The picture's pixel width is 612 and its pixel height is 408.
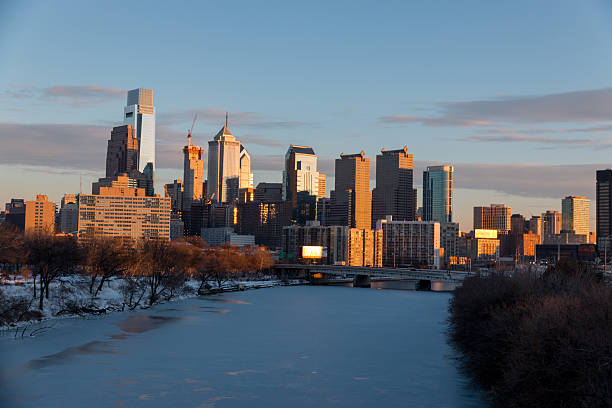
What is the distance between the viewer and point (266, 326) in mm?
77625

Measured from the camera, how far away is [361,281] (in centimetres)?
18725

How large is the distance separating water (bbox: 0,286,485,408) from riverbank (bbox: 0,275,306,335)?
3237 millimetres

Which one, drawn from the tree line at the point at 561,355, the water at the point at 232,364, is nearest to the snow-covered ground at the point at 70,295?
the water at the point at 232,364

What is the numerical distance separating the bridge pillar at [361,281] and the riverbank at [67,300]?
253ft

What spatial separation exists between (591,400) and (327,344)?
3940cm

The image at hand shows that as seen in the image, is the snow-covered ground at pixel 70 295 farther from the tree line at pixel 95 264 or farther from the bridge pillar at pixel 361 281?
the bridge pillar at pixel 361 281

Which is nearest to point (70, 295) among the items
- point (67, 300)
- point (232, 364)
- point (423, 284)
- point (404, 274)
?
point (67, 300)

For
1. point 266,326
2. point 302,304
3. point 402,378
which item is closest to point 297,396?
point 402,378

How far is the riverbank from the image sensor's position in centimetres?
6662

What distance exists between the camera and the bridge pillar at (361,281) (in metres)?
186

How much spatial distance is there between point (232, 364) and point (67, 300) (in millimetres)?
39030

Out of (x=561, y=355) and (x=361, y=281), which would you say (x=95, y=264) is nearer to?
(x=561, y=355)

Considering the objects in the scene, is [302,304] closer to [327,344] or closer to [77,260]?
[77,260]

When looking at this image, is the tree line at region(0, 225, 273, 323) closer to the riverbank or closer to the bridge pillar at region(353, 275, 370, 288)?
the riverbank
